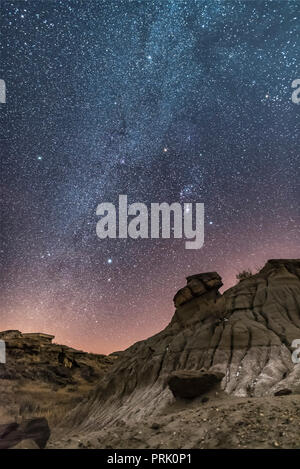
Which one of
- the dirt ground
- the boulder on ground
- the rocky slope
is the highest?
the dirt ground

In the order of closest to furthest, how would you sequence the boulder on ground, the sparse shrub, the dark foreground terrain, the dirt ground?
the dirt ground
the dark foreground terrain
the boulder on ground
the sparse shrub

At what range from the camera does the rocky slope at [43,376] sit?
36.4 m

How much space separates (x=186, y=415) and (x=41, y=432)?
13.5ft

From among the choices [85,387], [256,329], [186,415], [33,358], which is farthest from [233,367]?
[33,358]

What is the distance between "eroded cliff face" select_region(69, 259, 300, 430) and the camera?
58.2 feet

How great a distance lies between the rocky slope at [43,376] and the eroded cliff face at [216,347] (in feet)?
31.5

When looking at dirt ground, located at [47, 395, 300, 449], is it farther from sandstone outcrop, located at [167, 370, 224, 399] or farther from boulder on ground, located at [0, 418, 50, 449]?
sandstone outcrop, located at [167, 370, 224, 399]

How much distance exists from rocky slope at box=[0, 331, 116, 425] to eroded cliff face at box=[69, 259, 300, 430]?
9614 mm

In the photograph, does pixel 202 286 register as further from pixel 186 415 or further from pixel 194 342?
pixel 186 415

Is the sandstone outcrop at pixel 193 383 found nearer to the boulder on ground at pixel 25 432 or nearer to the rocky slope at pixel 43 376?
the boulder on ground at pixel 25 432

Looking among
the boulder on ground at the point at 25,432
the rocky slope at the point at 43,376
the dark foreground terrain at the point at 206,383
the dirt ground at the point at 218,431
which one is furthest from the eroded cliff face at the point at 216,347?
the rocky slope at the point at 43,376

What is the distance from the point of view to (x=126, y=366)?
27.9 meters

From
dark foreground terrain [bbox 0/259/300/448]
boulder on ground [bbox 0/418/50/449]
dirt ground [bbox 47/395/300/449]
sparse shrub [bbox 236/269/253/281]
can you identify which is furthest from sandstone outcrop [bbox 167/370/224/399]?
sparse shrub [bbox 236/269/253/281]
